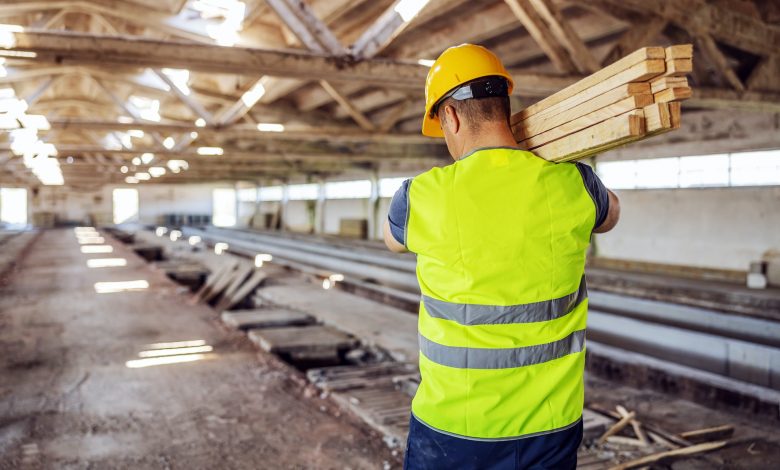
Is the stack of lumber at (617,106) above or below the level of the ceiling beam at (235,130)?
below

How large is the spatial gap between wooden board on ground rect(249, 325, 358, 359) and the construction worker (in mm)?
4874

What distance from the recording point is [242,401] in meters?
4.86

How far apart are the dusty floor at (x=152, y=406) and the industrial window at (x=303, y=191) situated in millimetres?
20345

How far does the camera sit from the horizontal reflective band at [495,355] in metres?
1.61

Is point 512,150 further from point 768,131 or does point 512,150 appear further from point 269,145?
point 269,145

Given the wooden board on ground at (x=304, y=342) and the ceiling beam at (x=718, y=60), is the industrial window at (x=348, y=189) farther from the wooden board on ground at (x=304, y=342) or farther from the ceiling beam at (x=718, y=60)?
the ceiling beam at (x=718, y=60)

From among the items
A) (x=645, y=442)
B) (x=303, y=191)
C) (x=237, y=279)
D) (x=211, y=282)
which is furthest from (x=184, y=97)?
(x=303, y=191)

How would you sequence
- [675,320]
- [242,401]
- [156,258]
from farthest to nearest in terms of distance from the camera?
1. [156,258]
2. [675,320]
3. [242,401]

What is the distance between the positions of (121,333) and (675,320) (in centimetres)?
728

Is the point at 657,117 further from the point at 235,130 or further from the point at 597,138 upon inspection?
the point at 235,130

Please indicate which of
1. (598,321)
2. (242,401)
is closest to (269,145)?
(598,321)

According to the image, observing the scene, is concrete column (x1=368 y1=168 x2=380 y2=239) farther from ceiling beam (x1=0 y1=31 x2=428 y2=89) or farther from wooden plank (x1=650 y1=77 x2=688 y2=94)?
wooden plank (x1=650 y1=77 x2=688 y2=94)

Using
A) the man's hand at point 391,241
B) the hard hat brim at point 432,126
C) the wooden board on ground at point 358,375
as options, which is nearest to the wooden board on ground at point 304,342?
the wooden board on ground at point 358,375

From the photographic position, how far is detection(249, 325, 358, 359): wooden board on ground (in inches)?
255
